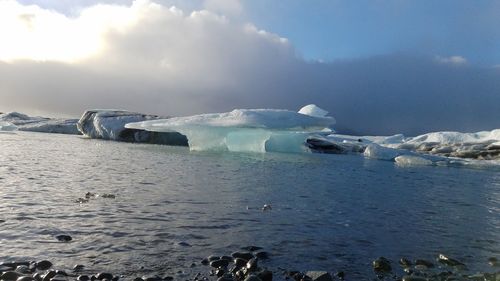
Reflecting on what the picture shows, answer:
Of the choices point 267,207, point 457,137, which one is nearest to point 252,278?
point 267,207

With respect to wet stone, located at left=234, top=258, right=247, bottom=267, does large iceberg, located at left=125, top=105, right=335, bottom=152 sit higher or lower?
higher

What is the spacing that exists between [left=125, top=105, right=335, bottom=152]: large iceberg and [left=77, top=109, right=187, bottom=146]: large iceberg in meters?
13.6

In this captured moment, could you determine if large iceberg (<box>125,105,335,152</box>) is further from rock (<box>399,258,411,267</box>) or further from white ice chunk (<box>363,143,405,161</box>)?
rock (<box>399,258,411,267</box>)

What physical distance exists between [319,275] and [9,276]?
155 inches

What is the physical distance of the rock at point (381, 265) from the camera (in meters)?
6.26

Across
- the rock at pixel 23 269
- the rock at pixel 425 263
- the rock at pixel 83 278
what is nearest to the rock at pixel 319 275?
the rock at pixel 425 263

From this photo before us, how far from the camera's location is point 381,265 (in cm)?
636

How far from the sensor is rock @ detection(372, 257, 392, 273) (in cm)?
626

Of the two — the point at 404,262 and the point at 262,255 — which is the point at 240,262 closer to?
the point at 262,255

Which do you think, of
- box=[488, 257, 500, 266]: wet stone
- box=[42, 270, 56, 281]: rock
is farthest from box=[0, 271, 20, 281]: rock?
box=[488, 257, 500, 266]: wet stone

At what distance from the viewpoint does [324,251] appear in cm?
702

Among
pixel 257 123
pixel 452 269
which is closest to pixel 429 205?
pixel 452 269

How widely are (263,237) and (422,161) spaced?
128 ft

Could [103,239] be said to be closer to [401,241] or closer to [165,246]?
[165,246]
